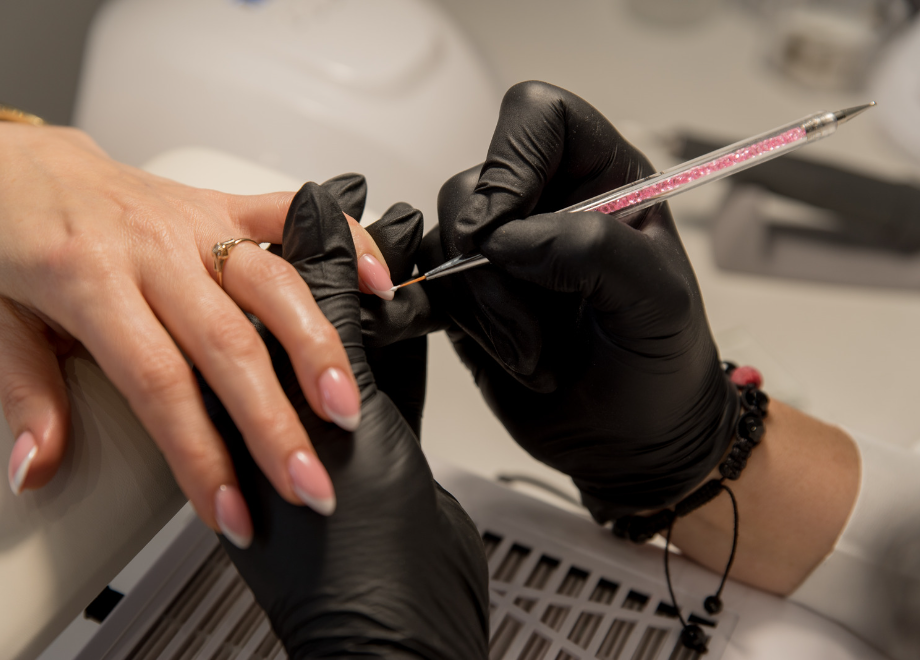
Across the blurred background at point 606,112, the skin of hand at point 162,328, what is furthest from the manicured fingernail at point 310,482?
the blurred background at point 606,112

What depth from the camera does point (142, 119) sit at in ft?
3.20

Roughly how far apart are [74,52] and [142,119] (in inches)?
21.8

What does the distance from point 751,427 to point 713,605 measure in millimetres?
192

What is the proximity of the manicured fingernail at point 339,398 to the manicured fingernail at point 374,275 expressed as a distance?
0.40 feet

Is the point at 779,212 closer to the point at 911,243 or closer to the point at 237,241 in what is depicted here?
the point at 911,243

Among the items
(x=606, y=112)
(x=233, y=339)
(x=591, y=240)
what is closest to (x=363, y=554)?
(x=233, y=339)

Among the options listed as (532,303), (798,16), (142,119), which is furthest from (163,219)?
(798,16)

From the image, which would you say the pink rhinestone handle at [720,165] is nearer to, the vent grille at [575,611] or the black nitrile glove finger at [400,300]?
the black nitrile glove finger at [400,300]

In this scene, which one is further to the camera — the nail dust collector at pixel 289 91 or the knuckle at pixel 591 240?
the nail dust collector at pixel 289 91

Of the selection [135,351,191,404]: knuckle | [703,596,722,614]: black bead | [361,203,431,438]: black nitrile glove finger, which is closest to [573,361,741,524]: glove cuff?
[703,596,722,614]: black bead

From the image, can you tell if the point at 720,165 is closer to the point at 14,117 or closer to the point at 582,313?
the point at 582,313

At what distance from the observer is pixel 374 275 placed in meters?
0.55

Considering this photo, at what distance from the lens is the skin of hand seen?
455 millimetres

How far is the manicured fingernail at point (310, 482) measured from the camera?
43cm
